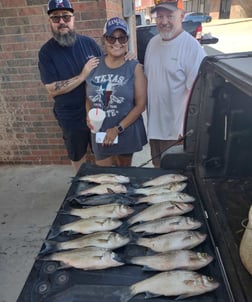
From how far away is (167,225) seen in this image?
1.56 meters

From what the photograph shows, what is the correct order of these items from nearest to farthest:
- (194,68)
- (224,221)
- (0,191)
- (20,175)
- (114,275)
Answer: (114,275)
(224,221)
(194,68)
(0,191)
(20,175)

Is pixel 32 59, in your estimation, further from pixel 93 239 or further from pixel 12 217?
pixel 93 239

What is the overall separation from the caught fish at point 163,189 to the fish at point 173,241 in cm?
38

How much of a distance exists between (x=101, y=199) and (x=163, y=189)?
1.28 feet

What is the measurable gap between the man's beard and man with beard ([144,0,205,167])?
75 centimetres

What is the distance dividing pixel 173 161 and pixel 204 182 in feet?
0.95

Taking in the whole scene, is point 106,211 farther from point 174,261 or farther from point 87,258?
point 174,261

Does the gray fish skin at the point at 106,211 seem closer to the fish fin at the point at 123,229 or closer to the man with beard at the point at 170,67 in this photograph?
the fish fin at the point at 123,229

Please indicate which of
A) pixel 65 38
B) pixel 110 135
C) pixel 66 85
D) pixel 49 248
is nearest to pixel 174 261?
pixel 49 248

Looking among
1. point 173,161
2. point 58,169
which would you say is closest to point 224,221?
point 173,161

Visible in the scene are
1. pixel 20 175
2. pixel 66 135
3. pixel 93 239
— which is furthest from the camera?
pixel 20 175

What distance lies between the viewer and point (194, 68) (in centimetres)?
257

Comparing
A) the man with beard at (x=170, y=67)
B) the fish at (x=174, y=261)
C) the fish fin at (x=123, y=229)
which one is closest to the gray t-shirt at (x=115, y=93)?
the man with beard at (x=170, y=67)

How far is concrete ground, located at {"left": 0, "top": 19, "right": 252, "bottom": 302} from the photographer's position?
2566mm
